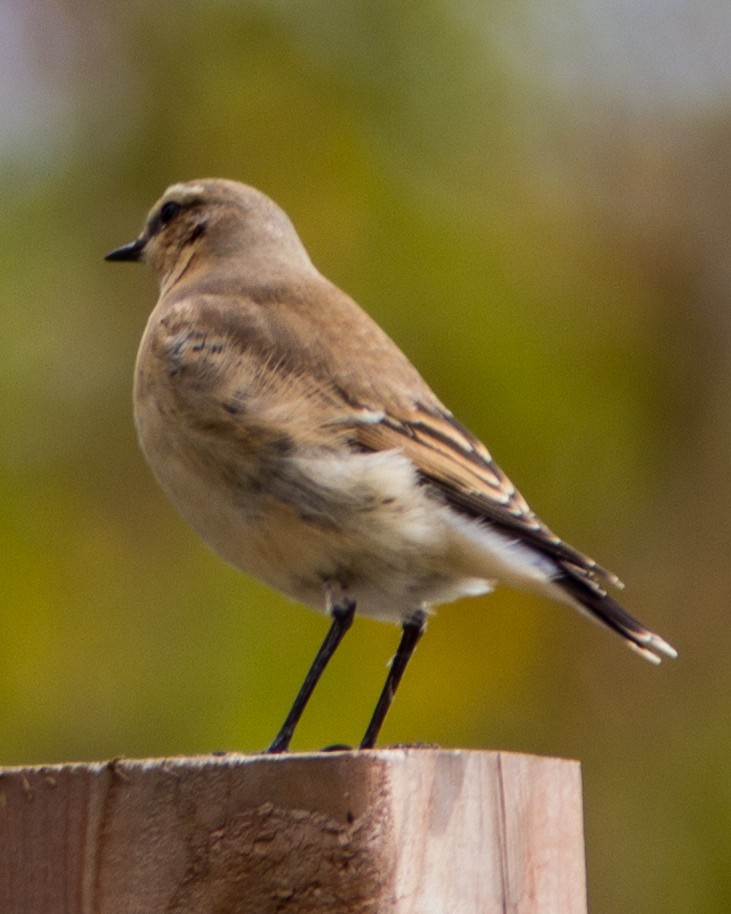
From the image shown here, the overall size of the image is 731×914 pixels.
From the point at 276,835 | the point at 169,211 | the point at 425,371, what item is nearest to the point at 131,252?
the point at 169,211

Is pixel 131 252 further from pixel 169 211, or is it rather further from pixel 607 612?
pixel 607 612

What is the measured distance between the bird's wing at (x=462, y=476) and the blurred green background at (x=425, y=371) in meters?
2.25

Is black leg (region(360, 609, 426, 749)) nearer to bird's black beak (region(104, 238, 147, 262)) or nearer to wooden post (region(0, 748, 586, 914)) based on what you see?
wooden post (region(0, 748, 586, 914))

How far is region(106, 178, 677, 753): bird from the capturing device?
481 cm

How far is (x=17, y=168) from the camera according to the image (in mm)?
8633

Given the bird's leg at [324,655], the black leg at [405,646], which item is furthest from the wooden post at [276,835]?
the black leg at [405,646]

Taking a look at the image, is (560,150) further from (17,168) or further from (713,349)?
(17,168)

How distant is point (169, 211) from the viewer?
667cm

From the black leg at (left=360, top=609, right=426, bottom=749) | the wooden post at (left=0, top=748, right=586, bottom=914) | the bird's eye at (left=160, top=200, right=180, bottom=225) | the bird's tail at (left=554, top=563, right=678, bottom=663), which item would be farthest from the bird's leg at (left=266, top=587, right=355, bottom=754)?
the bird's eye at (left=160, top=200, right=180, bottom=225)

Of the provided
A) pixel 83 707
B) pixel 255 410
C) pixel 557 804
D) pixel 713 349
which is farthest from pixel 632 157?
pixel 557 804

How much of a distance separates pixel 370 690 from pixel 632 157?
11.8 ft

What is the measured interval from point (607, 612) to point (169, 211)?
282 centimetres

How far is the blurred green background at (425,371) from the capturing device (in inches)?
300

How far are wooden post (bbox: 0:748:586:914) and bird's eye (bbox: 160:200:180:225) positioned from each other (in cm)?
369
